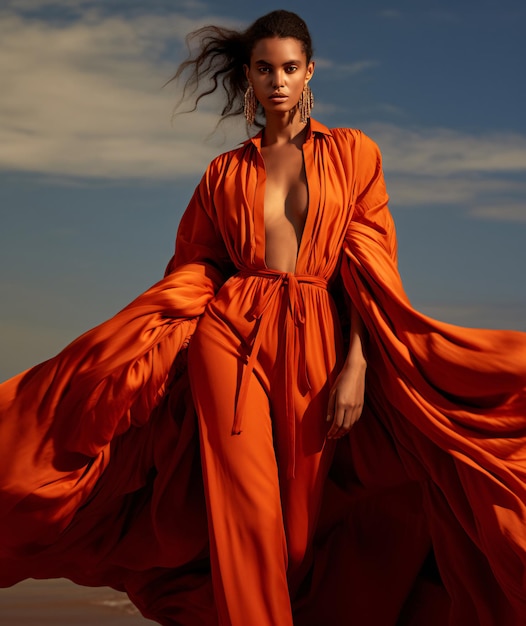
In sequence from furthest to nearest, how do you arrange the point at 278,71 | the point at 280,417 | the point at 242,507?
the point at 278,71
the point at 280,417
the point at 242,507

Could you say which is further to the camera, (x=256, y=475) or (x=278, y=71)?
(x=278, y=71)

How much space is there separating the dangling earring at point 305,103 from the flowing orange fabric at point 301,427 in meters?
0.08

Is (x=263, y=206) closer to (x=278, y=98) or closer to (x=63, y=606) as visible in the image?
(x=278, y=98)

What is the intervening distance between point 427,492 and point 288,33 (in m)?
1.81

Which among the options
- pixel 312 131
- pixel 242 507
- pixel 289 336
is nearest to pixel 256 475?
pixel 242 507

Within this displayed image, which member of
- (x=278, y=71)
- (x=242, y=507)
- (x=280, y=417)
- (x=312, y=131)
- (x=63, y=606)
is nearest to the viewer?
(x=242, y=507)

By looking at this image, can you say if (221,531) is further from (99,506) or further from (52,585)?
(52,585)

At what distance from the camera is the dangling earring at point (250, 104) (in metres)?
4.33

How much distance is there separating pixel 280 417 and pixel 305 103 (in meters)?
1.23

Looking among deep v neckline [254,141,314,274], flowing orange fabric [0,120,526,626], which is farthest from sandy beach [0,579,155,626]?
deep v neckline [254,141,314,274]

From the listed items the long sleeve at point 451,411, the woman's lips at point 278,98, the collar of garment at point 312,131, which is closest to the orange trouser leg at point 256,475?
the long sleeve at point 451,411

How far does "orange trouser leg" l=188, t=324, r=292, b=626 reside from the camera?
3844 mm

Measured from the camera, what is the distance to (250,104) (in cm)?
434

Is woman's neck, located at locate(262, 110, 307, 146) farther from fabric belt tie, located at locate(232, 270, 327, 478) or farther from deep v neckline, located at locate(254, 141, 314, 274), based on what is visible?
fabric belt tie, located at locate(232, 270, 327, 478)
